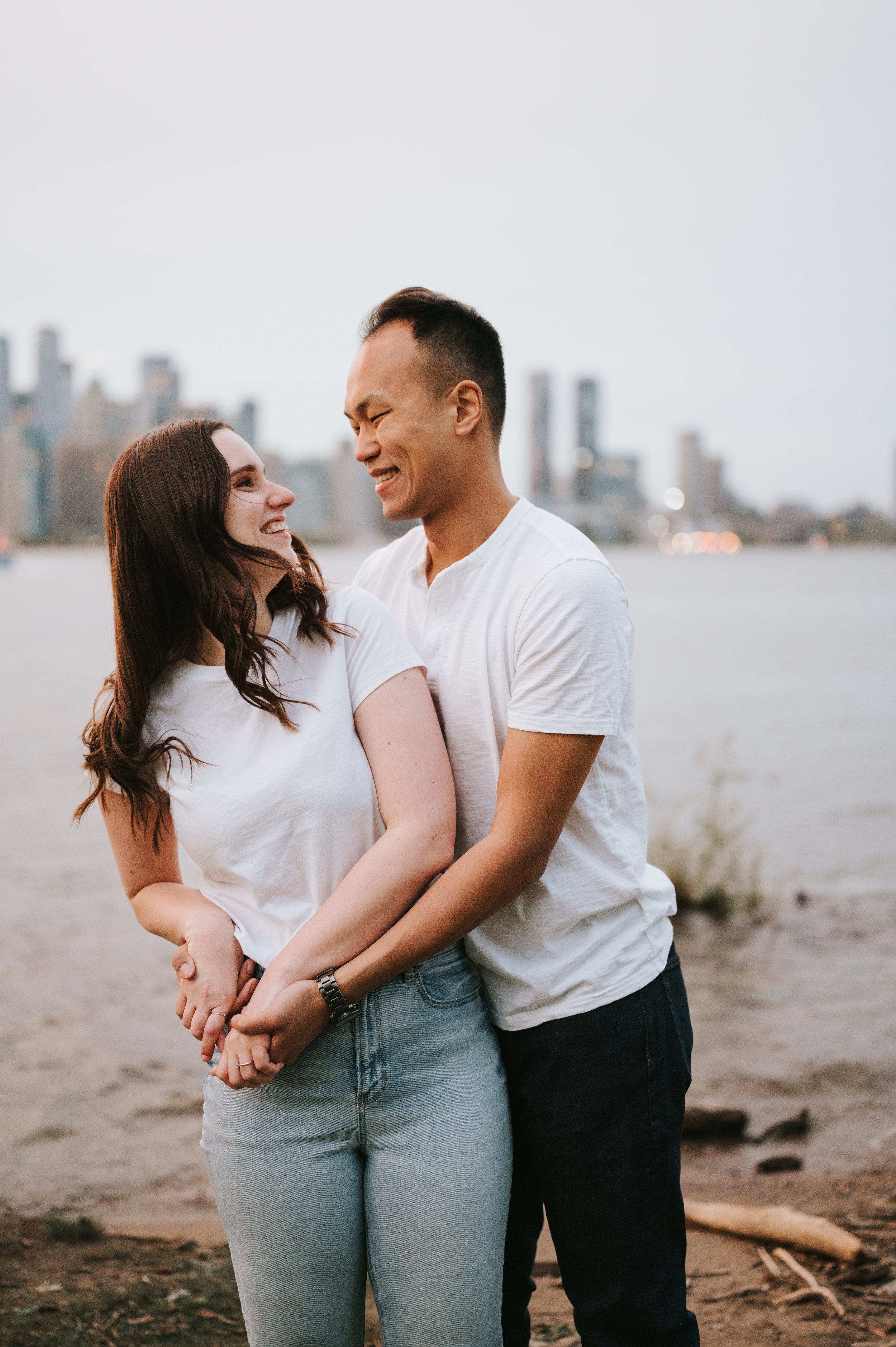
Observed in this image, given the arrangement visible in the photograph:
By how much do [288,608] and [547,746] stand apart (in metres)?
0.56

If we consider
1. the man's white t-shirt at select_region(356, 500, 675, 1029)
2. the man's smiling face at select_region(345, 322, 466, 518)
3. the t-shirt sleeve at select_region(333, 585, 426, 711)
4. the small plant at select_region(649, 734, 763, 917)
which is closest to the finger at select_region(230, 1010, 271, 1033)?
the man's white t-shirt at select_region(356, 500, 675, 1029)

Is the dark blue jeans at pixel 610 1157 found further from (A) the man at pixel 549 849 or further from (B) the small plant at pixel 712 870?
(B) the small plant at pixel 712 870

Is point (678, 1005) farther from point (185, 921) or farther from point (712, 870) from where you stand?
point (712, 870)

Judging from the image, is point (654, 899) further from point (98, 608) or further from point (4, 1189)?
point (98, 608)

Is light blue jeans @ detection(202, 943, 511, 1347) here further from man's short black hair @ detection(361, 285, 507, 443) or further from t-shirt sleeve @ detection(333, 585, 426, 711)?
man's short black hair @ detection(361, 285, 507, 443)

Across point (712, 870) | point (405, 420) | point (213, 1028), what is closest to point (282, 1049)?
point (213, 1028)

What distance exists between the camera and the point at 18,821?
501 inches

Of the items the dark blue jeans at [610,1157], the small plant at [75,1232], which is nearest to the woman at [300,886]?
the dark blue jeans at [610,1157]

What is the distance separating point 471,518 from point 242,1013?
3.31ft

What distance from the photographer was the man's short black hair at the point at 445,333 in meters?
2.17

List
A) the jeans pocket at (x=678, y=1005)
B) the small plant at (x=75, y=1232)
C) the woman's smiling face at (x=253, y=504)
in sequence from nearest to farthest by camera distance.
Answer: the woman's smiling face at (x=253, y=504), the jeans pocket at (x=678, y=1005), the small plant at (x=75, y=1232)

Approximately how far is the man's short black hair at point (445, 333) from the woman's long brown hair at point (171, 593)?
42cm

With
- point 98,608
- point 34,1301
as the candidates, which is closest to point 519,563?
point 34,1301

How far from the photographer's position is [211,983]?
1.88m
